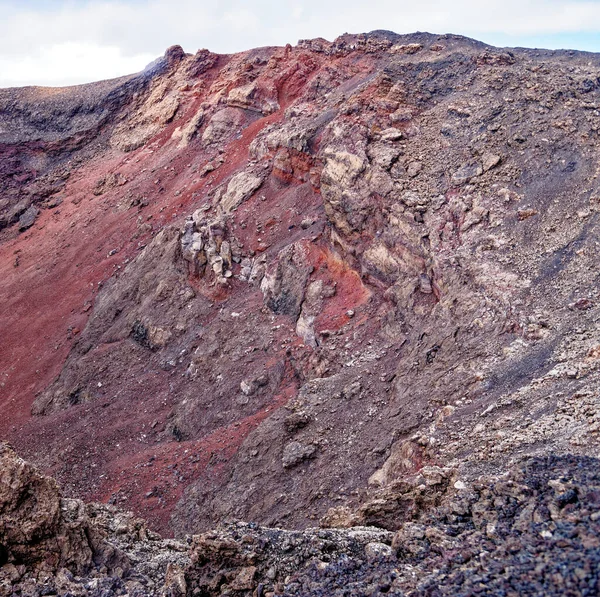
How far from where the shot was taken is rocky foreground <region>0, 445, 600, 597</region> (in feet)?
21.1

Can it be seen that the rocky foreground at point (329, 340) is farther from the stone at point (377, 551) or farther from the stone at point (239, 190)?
the stone at point (239, 190)

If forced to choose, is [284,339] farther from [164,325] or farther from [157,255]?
[157,255]

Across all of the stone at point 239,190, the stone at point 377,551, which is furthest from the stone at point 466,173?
the stone at point 377,551

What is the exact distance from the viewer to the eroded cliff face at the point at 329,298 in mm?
12883

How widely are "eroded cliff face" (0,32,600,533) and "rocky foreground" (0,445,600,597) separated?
131 cm

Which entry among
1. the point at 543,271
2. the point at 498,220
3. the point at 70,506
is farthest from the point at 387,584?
the point at 498,220

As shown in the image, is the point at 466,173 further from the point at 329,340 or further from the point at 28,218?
the point at 28,218

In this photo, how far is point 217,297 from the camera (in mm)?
21016

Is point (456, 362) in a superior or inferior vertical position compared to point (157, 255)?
inferior

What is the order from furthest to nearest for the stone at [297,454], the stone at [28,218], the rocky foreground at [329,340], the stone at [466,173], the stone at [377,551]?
the stone at [28,218]
the stone at [466,173]
the stone at [297,454]
the rocky foreground at [329,340]
the stone at [377,551]

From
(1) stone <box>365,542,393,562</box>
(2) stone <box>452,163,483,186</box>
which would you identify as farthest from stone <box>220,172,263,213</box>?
(1) stone <box>365,542,393,562</box>

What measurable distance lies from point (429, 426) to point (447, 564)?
554 cm

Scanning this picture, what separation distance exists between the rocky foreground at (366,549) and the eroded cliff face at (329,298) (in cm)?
131

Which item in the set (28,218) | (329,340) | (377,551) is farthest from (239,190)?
(377,551)
